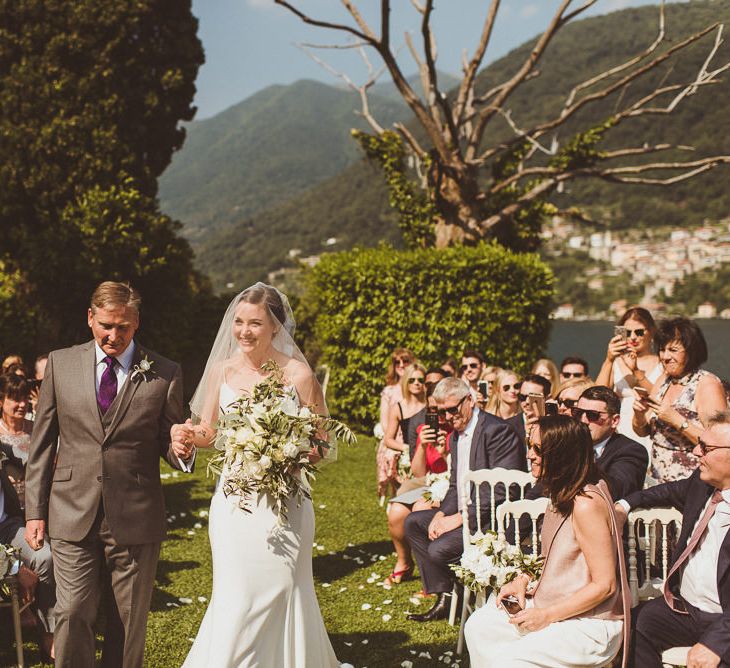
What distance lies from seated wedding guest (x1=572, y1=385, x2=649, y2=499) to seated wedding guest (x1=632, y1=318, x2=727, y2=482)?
1.68 ft

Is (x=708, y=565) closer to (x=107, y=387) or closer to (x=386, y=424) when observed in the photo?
(x=107, y=387)

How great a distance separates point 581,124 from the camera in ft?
129

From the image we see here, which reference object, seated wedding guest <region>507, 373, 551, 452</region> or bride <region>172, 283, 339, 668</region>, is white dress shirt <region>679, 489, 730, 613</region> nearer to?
bride <region>172, 283, 339, 668</region>

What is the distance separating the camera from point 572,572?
373 centimetres

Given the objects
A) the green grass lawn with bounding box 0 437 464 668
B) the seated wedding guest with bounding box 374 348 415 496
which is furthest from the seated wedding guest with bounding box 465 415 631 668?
the seated wedding guest with bounding box 374 348 415 496

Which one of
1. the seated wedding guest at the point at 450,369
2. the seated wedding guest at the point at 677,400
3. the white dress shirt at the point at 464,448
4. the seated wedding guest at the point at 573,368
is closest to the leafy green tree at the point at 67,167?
the seated wedding guest at the point at 450,369

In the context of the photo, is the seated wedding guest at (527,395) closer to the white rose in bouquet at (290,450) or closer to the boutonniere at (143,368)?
the white rose in bouquet at (290,450)

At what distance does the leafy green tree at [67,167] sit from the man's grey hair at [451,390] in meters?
10.6

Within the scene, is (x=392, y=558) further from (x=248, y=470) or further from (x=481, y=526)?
(x=248, y=470)

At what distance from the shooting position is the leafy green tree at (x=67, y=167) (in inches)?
572

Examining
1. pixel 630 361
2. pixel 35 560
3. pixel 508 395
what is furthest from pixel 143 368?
pixel 508 395

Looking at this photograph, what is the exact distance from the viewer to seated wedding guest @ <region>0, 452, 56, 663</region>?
4.98m

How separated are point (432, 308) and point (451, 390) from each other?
7748 millimetres

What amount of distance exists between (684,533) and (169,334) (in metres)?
13.5
